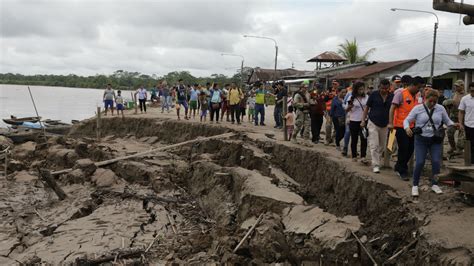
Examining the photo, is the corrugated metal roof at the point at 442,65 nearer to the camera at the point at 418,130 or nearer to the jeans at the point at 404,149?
the jeans at the point at 404,149

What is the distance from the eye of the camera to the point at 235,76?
201ft

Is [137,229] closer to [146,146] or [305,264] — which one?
[305,264]

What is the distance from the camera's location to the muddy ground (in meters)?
6.01

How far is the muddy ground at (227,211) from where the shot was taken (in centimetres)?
601

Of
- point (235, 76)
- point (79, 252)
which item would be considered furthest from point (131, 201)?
point (235, 76)

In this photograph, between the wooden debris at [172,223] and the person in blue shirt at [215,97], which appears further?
the person in blue shirt at [215,97]

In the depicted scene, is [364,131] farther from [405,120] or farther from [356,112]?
[405,120]

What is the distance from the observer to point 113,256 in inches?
293

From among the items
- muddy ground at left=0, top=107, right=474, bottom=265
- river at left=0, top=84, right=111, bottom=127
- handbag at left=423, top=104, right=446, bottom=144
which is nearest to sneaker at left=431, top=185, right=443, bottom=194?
muddy ground at left=0, top=107, right=474, bottom=265

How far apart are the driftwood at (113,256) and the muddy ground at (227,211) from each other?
19 millimetres

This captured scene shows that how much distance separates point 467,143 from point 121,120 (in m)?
17.5

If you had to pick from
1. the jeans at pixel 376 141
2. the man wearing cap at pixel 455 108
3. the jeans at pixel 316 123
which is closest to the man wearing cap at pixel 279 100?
the jeans at pixel 316 123

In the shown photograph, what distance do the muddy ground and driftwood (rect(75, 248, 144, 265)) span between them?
0.02 metres

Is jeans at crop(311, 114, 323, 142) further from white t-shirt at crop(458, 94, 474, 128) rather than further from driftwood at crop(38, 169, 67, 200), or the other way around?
driftwood at crop(38, 169, 67, 200)
